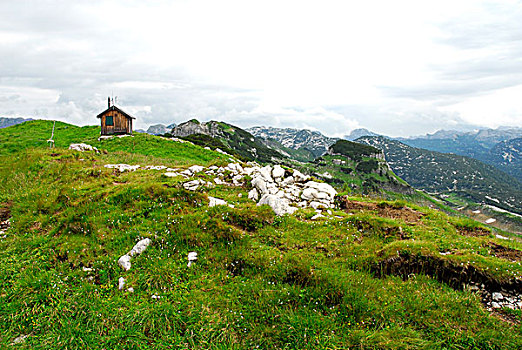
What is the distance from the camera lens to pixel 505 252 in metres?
8.68

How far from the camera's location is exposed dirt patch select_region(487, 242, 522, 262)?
8289 mm

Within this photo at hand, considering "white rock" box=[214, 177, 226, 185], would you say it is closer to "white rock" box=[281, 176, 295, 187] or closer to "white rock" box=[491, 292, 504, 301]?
"white rock" box=[281, 176, 295, 187]

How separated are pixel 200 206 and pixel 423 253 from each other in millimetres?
8580

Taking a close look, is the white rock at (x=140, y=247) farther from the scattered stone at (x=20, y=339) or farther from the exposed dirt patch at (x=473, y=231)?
the exposed dirt patch at (x=473, y=231)

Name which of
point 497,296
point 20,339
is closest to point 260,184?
point 497,296

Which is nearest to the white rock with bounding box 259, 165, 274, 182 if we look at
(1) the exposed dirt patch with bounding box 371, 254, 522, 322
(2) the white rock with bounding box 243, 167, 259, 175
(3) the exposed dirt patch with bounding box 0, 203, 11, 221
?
(2) the white rock with bounding box 243, 167, 259, 175

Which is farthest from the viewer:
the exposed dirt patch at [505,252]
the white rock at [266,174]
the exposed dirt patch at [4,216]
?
the white rock at [266,174]

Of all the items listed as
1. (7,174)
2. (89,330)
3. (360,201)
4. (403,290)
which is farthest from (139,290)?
(7,174)

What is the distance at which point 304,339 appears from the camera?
6.04m

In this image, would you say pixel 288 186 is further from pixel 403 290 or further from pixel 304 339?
pixel 304 339

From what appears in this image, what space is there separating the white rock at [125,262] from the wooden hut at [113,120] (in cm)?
4167

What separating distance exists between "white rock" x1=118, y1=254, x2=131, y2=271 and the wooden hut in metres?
41.7

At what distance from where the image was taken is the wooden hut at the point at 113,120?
44250mm

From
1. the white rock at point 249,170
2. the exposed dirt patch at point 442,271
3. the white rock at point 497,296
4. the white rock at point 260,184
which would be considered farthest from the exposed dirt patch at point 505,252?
the white rock at point 249,170
